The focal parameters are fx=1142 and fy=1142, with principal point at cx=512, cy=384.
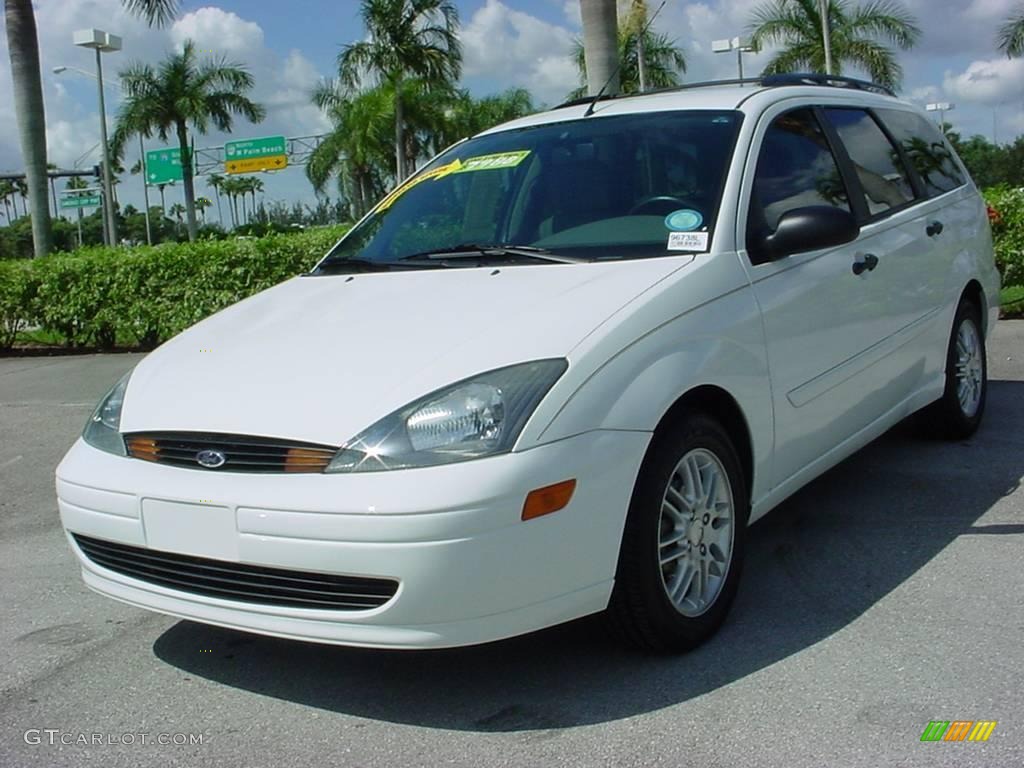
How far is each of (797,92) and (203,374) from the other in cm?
268

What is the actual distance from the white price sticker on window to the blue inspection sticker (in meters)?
0.03

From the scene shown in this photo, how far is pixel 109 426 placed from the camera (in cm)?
349

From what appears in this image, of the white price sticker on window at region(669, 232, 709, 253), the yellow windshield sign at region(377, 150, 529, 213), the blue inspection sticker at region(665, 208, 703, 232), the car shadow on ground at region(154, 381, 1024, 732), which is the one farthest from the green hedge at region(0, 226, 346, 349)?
the white price sticker on window at region(669, 232, 709, 253)

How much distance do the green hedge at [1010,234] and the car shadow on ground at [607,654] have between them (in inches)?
261

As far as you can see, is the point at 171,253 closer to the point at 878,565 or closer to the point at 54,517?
the point at 54,517

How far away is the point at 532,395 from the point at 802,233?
1.37 m

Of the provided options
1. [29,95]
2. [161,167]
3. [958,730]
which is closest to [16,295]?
[29,95]

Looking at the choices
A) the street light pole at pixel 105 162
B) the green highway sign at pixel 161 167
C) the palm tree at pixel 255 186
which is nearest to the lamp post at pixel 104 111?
the street light pole at pixel 105 162

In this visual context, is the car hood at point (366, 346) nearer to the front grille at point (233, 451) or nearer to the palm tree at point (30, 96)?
the front grille at point (233, 451)

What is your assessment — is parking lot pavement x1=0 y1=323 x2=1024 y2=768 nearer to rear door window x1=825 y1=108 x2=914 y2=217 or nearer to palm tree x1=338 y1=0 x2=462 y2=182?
rear door window x1=825 y1=108 x2=914 y2=217

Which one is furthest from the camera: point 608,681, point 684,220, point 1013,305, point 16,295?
point 16,295

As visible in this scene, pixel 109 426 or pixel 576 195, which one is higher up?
pixel 576 195

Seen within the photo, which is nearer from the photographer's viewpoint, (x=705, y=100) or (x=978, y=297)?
(x=705, y=100)

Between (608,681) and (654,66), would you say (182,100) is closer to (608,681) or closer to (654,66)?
(654,66)
